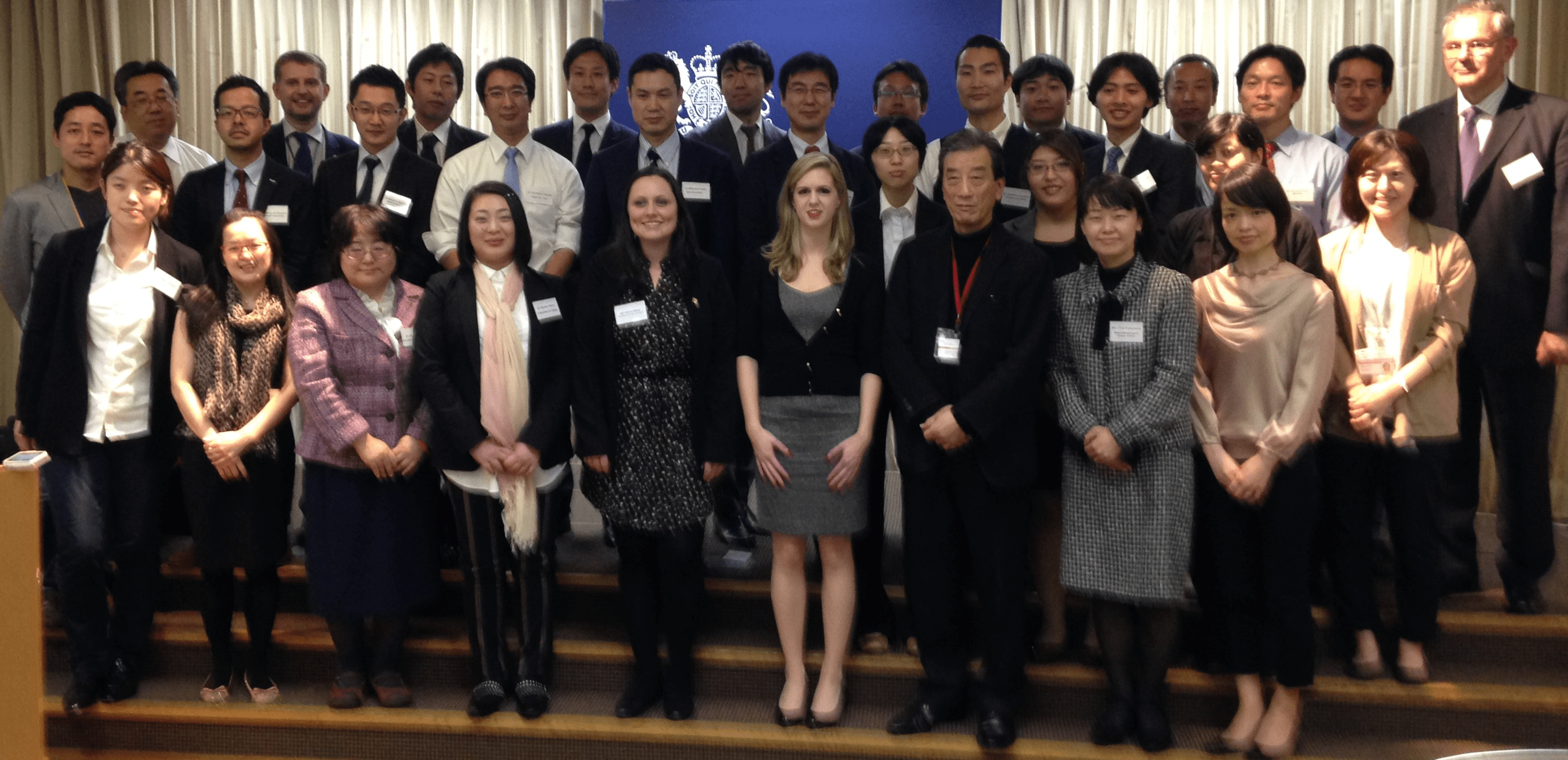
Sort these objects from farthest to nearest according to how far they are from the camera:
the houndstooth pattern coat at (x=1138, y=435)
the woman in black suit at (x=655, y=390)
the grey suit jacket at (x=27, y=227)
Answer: the grey suit jacket at (x=27, y=227)
the woman in black suit at (x=655, y=390)
the houndstooth pattern coat at (x=1138, y=435)

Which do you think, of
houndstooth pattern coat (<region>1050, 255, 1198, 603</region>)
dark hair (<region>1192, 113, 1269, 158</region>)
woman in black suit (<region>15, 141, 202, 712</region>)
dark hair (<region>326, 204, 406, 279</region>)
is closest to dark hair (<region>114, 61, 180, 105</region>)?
woman in black suit (<region>15, 141, 202, 712</region>)

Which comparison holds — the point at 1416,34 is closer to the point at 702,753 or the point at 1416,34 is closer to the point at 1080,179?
the point at 1080,179

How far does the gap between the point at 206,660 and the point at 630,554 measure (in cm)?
156

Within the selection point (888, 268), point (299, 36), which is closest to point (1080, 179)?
point (888, 268)

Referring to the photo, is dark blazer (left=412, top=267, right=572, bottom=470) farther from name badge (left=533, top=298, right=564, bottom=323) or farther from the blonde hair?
the blonde hair

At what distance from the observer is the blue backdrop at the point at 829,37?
610cm

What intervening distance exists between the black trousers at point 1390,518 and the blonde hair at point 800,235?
1.42 m

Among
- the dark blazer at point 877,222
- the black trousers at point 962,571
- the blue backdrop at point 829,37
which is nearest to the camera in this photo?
the black trousers at point 962,571

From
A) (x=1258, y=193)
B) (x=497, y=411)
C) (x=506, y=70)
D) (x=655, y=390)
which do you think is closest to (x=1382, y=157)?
(x=1258, y=193)

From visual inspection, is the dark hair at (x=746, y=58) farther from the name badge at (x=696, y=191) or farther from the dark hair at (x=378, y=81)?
the dark hair at (x=378, y=81)

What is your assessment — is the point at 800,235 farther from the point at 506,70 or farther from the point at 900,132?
the point at 506,70

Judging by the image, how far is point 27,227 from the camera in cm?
395

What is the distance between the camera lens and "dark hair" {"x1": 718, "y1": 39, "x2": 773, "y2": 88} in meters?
4.45

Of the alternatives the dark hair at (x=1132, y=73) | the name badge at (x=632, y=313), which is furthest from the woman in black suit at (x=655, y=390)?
the dark hair at (x=1132, y=73)
